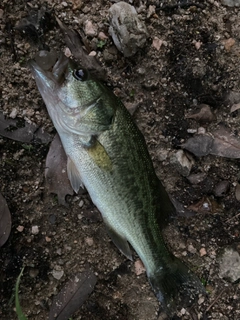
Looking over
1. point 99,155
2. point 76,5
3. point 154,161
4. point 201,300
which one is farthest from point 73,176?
point 201,300

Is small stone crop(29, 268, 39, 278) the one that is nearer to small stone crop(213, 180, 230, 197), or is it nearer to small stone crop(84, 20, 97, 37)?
small stone crop(213, 180, 230, 197)

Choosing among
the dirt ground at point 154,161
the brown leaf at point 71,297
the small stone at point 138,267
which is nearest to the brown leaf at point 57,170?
the dirt ground at point 154,161

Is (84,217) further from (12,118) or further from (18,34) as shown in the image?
(18,34)

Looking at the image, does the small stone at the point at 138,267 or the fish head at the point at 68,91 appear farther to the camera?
the small stone at the point at 138,267

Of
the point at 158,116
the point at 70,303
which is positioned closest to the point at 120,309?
the point at 70,303

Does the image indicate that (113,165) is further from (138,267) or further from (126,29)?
(126,29)

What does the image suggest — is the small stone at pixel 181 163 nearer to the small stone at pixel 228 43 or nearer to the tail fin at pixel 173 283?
the tail fin at pixel 173 283
